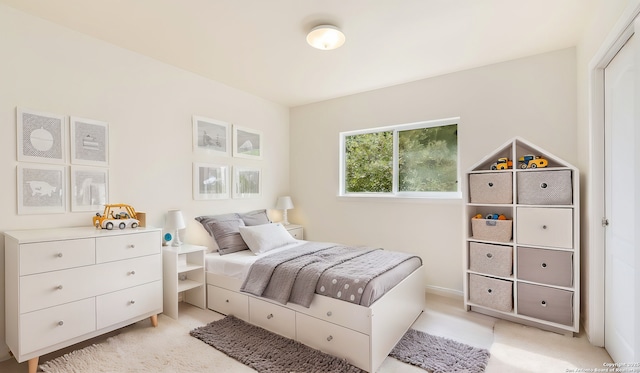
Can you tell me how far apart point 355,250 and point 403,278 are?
678 mm

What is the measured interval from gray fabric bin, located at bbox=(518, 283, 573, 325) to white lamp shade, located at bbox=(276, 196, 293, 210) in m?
2.88

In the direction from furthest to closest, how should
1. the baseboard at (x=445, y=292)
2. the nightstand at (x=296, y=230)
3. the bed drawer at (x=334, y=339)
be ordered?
the nightstand at (x=296, y=230)
the baseboard at (x=445, y=292)
the bed drawer at (x=334, y=339)

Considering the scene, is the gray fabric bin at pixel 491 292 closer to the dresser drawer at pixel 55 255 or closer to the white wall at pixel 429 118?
the white wall at pixel 429 118

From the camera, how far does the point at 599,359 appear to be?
6.83 feet

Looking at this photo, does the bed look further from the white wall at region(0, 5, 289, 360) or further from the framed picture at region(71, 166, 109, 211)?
the framed picture at region(71, 166, 109, 211)

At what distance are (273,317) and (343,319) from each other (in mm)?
701

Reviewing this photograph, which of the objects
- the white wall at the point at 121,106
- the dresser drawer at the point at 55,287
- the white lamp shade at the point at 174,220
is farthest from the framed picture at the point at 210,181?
the dresser drawer at the point at 55,287

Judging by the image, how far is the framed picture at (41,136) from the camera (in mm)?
2229

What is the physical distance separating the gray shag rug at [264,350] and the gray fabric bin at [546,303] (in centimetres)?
167

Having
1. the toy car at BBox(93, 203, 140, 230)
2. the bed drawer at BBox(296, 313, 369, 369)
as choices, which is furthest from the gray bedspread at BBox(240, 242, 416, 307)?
the toy car at BBox(93, 203, 140, 230)

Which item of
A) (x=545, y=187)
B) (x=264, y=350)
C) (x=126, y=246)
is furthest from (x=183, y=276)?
(x=545, y=187)

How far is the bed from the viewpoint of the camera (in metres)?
2.04

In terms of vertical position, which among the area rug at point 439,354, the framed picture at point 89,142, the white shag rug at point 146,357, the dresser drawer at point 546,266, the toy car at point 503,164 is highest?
the framed picture at point 89,142

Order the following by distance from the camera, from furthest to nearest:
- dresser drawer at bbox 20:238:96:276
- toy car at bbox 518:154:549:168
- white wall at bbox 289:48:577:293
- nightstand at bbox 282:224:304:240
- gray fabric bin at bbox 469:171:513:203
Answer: nightstand at bbox 282:224:304:240
white wall at bbox 289:48:577:293
gray fabric bin at bbox 469:171:513:203
toy car at bbox 518:154:549:168
dresser drawer at bbox 20:238:96:276
